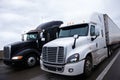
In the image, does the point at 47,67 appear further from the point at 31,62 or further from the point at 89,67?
the point at 31,62

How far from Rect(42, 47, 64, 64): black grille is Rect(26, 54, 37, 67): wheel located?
8.24 feet

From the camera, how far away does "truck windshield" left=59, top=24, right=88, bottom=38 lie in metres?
5.59

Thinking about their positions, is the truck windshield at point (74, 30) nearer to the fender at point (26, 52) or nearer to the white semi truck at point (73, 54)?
the white semi truck at point (73, 54)

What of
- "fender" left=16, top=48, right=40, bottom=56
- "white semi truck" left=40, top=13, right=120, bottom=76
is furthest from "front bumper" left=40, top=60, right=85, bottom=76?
"fender" left=16, top=48, right=40, bottom=56

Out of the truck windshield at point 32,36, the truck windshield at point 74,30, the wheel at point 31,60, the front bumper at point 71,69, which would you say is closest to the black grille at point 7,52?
the wheel at point 31,60

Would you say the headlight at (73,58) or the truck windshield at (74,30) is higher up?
the truck windshield at (74,30)

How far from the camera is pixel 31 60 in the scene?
7.62 meters

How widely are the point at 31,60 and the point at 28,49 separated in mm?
714

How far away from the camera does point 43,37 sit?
833 cm

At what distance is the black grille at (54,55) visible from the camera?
182 inches

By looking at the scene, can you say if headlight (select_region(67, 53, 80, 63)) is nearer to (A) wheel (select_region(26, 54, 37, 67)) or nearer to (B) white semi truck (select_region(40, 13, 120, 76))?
(B) white semi truck (select_region(40, 13, 120, 76))

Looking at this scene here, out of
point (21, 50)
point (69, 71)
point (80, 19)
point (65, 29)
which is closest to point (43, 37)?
point (21, 50)

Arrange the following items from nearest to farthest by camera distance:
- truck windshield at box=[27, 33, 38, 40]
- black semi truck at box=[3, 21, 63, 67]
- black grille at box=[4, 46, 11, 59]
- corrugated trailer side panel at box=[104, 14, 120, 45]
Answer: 1. black semi truck at box=[3, 21, 63, 67]
2. black grille at box=[4, 46, 11, 59]
3. truck windshield at box=[27, 33, 38, 40]
4. corrugated trailer side panel at box=[104, 14, 120, 45]

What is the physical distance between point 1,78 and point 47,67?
2.50 m
